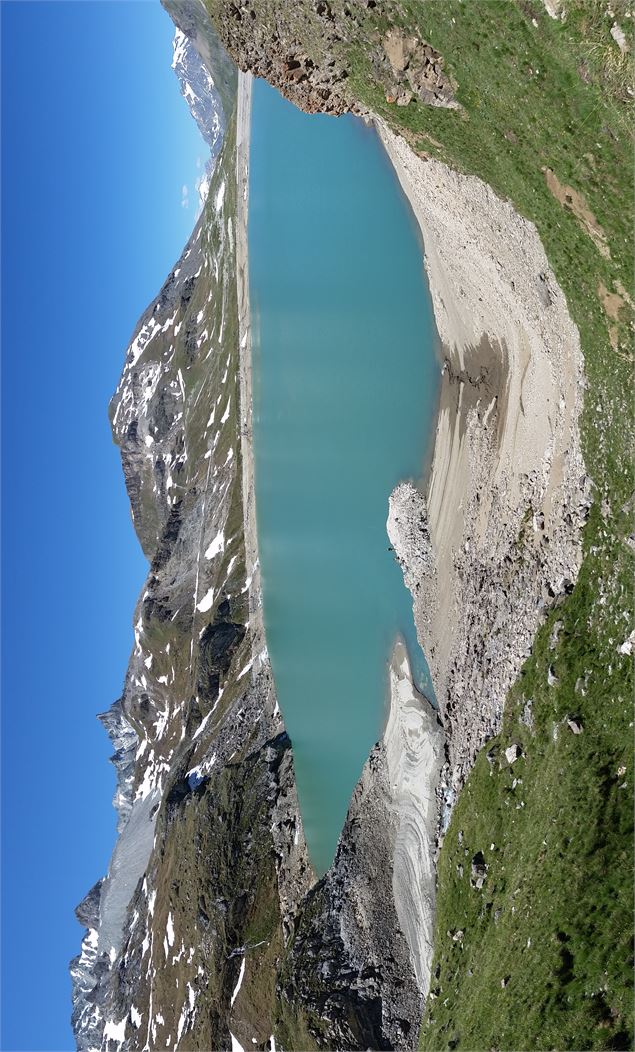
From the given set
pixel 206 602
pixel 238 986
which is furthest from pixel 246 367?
pixel 238 986

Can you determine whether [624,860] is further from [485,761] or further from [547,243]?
[547,243]

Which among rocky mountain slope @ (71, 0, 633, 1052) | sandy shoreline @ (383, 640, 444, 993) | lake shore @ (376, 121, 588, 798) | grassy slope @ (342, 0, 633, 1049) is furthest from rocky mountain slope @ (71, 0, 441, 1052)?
grassy slope @ (342, 0, 633, 1049)

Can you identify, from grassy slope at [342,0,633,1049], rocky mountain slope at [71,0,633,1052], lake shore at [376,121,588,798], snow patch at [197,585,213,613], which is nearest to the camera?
grassy slope at [342,0,633,1049]

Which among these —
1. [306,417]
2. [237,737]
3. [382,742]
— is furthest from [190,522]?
[382,742]

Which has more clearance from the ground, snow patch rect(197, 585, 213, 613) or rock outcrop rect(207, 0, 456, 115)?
rock outcrop rect(207, 0, 456, 115)

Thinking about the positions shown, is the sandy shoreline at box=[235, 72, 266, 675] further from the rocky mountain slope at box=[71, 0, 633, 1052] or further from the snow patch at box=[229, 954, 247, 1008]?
the snow patch at box=[229, 954, 247, 1008]
